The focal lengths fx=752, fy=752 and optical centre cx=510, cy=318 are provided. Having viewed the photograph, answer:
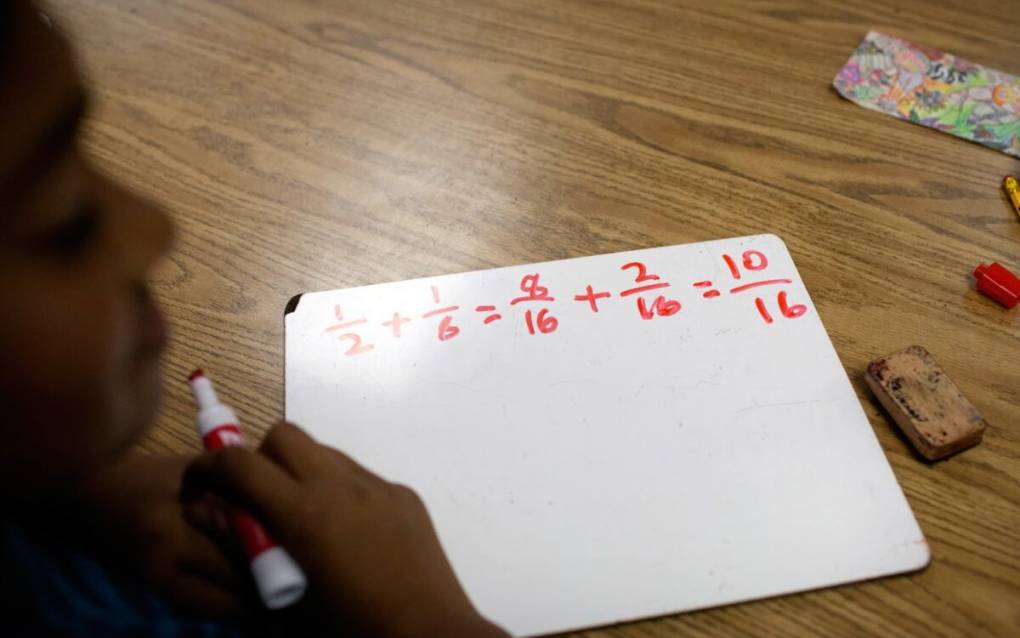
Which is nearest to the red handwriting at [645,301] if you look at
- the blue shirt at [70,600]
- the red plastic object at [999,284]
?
the red plastic object at [999,284]

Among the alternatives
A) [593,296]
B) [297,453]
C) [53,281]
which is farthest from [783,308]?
[53,281]

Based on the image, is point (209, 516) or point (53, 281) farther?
point (209, 516)

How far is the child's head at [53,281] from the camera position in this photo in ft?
0.88

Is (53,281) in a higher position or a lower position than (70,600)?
higher

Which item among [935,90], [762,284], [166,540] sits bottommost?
[166,540]

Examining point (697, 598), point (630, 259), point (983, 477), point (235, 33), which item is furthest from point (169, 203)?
point (983, 477)

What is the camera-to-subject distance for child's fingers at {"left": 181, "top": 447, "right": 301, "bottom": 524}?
0.38 m

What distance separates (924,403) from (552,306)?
250mm

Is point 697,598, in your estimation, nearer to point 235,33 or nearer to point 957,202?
point 957,202

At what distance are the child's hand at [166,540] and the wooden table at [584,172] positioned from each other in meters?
0.06

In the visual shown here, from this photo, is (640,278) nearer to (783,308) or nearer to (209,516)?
(783,308)

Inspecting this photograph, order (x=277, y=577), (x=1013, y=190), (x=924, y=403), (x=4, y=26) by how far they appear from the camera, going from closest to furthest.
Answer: (x=4, y=26), (x=277, y=577), (x=924, y=403), (x=1013, y=190)

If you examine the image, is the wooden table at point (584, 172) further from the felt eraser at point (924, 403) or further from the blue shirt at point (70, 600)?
the blue shirt at point (70, 600)

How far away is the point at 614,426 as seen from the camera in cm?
48
